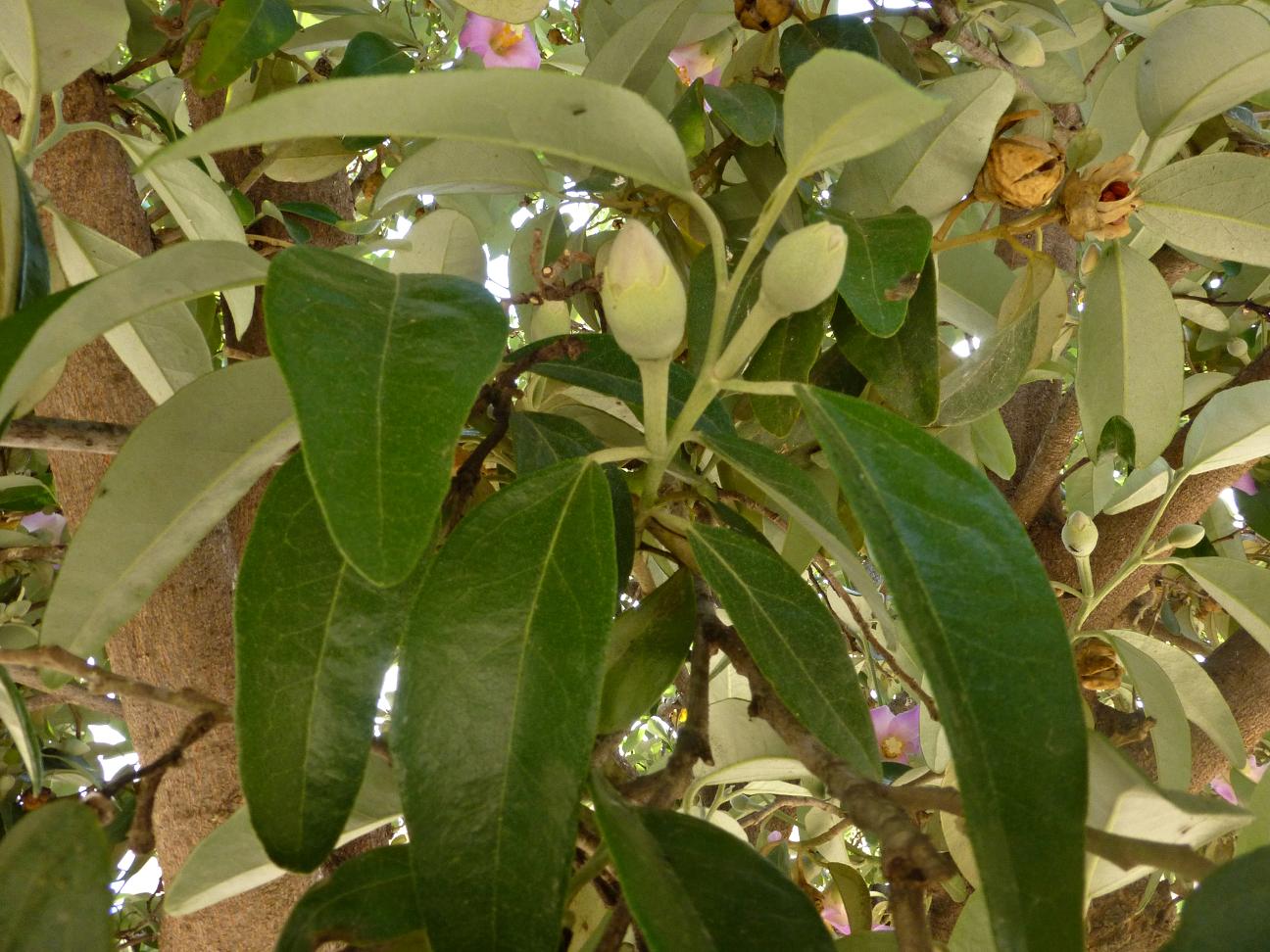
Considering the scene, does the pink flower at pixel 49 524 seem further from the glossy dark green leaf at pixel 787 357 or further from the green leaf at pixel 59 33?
the glossy dark green leaf at pixel 787 357

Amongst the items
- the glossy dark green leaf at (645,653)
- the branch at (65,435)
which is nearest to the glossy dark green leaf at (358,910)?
the glossy dark green leaf at (645,653)

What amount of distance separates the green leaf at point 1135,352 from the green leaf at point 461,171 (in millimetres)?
377

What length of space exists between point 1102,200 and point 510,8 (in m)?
0.40

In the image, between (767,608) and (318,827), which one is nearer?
(318,827)

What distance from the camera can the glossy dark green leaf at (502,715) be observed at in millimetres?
355

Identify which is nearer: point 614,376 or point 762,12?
point 614,376

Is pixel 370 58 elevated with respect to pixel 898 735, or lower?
elevated

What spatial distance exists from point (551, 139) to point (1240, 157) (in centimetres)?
49

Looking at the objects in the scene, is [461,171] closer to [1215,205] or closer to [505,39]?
[1215,205]

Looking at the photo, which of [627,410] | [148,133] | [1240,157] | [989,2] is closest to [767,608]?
[627,410]

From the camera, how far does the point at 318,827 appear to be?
39 centimetres

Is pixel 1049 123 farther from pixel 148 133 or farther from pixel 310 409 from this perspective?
pixel 148 133

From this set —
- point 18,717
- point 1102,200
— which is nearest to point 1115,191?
point 1102,200

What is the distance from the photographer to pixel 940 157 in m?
0.66
